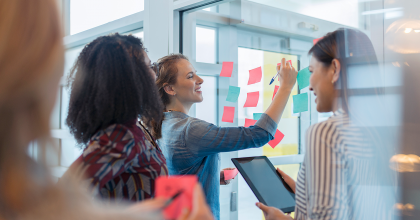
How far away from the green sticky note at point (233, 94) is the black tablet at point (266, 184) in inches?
22.8

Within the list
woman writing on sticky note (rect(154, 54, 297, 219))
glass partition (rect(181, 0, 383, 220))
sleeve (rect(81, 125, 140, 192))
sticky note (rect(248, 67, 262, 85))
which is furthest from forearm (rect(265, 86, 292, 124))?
sleeve (rect(81, 125, 140, 192))

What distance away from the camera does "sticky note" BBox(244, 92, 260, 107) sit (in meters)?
1.64

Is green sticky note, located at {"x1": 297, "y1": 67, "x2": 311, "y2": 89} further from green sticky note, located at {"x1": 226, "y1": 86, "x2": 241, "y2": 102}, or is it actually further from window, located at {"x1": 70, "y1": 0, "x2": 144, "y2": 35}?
window, located at {"x1": 70, "y1": 0, "x2": 144, "y2": 35}

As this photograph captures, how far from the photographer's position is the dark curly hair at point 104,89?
0.81m

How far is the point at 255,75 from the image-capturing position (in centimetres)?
165

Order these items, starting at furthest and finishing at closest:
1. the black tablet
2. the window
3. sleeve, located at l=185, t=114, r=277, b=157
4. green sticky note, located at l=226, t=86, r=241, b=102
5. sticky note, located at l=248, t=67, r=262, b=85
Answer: the window < green sticky note, located at l=226, t=86, r=241, b=102 < sticky note, located at l=248, t=67, r=262, b=85 < sleeve, located at l=185, t=114, r=277, b=157 < the black tablet

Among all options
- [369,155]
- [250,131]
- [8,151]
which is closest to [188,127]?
[250,131]

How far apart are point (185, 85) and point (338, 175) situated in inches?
33.7

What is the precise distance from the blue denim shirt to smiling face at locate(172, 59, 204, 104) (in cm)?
10

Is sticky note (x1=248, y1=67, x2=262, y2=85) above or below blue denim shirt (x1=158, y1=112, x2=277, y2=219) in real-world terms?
above

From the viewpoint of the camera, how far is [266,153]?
158 centimetres

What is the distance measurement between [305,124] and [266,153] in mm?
317

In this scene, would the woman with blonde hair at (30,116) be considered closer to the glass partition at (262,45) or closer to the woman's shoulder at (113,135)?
the woman's shoulder at (113,135)

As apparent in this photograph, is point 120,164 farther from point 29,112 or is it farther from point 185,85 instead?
point 185,85
